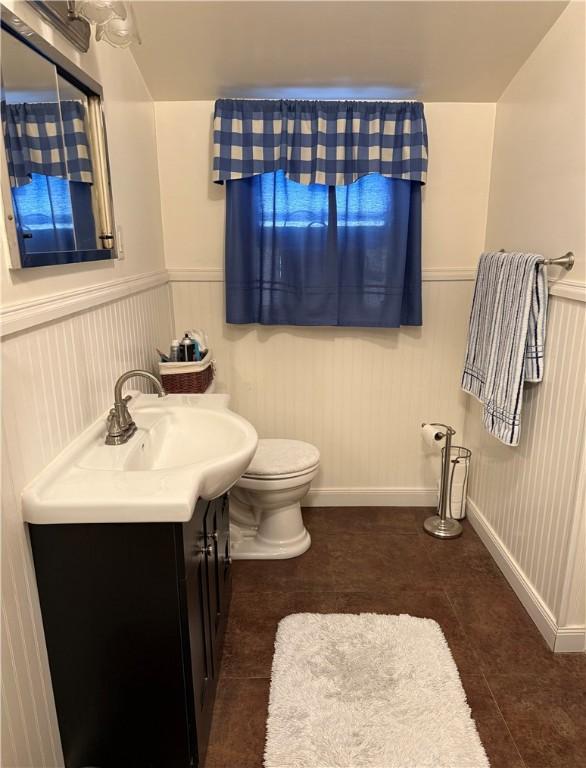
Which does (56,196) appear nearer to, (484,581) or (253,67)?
(253,67)

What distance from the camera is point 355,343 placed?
265 cm

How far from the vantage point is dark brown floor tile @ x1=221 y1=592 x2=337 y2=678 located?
5.83 feet

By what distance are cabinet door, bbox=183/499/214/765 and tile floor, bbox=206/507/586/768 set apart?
0.16m

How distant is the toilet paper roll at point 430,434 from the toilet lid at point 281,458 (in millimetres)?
611

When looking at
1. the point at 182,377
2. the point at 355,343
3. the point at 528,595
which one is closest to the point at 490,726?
the point at 528,595

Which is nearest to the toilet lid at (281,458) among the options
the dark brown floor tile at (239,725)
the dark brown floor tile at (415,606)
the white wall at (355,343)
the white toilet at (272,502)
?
the white toilet at (272,502)

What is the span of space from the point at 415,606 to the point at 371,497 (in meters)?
0.83

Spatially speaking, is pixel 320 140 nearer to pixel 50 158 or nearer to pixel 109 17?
pixel 109 17

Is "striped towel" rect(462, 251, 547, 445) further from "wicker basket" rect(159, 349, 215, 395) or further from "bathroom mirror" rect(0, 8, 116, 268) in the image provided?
"bathroom mirror" rect(0, 8, 116, 268)

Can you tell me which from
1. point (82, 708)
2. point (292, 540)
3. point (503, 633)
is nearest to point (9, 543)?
point (82, 708)

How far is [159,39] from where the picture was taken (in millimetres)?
1968

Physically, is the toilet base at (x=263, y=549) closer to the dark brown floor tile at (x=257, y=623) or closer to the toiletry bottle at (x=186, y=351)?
the dark brown floor tile at (x=257, y=623)

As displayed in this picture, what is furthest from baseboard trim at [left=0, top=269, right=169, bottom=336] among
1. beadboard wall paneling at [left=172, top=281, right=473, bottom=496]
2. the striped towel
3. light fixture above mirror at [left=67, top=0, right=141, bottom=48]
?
the striped towel

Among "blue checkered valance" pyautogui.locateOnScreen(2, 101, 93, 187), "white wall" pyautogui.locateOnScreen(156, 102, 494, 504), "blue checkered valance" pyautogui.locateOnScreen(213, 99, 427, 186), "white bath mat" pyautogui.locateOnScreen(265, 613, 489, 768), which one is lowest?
"white bath mat" pyautogui.locateOnScreen(265, 613, 489, 768)
